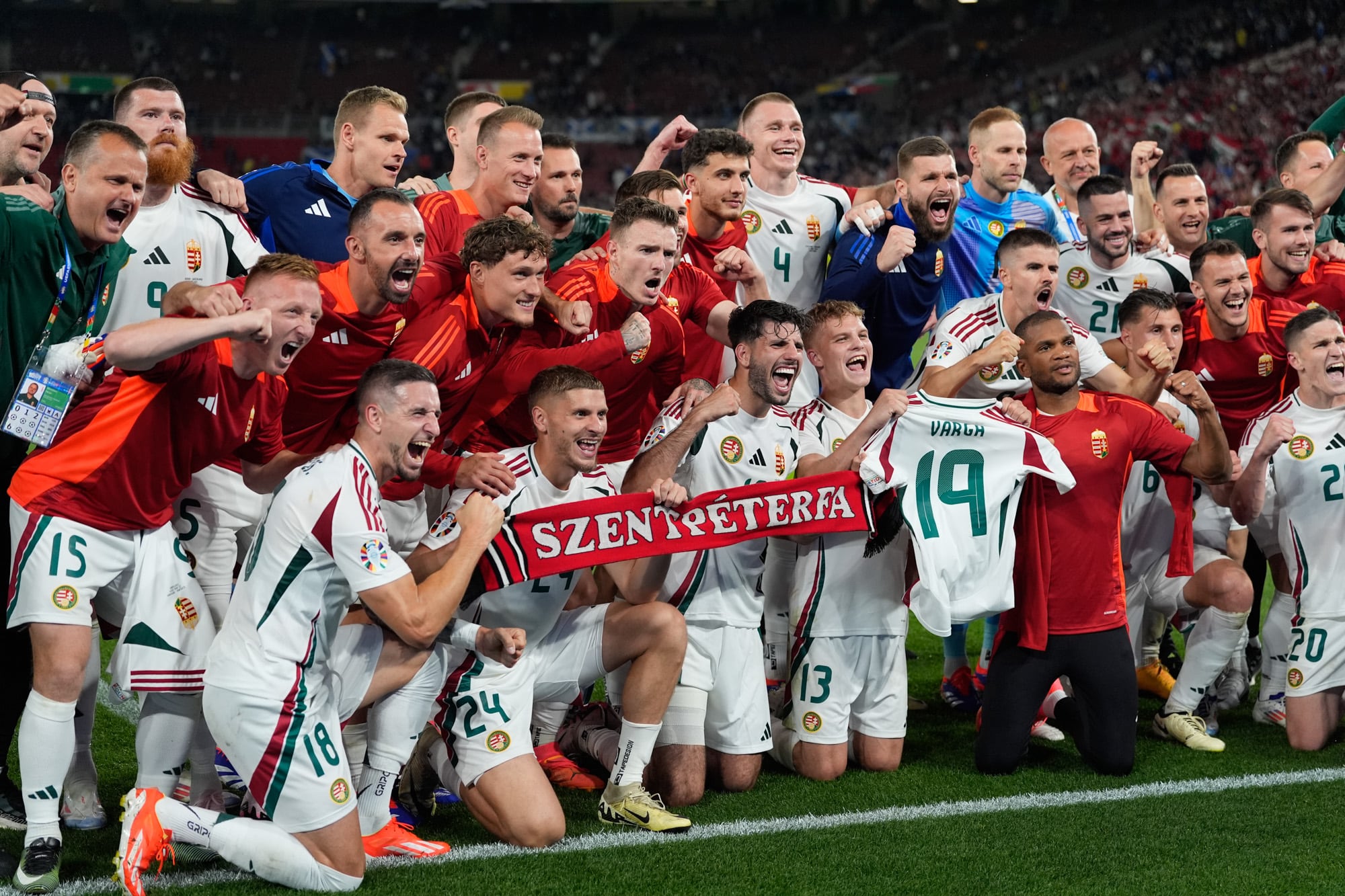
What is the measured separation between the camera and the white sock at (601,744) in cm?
581

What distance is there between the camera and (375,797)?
497 centimetres

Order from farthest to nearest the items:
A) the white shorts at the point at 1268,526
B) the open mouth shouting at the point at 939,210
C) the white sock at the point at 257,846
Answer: the open mouth shouting at the point at 939,210, the white shorts at the point at 1268,526, the white sock at the point at 257,846

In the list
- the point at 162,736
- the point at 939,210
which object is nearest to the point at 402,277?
the point at 162,736

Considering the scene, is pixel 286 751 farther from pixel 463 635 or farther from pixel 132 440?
pixel 132 440

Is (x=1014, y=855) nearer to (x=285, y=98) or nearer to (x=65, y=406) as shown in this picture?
(x=65, y=406)

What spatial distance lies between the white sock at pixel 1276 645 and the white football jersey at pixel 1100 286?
5.70ft

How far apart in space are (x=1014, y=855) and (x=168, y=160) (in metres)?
4.42

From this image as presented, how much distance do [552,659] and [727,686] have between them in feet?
2.72

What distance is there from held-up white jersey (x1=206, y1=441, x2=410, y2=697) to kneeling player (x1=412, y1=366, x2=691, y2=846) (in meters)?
0.60

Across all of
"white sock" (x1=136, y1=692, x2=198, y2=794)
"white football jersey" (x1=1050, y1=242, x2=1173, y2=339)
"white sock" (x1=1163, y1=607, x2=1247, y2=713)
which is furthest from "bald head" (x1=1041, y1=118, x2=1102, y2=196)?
"white sock" (x1=136, y1=692, x2=198, y2=794)

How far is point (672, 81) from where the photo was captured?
37.2 meters

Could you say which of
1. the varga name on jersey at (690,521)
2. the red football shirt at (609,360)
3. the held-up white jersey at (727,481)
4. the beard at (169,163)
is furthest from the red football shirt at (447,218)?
the varga name on jersey at (690,521)

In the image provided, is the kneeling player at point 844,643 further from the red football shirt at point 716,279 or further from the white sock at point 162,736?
the white sock at point 162,736

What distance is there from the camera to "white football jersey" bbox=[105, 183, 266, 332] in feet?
19.4
